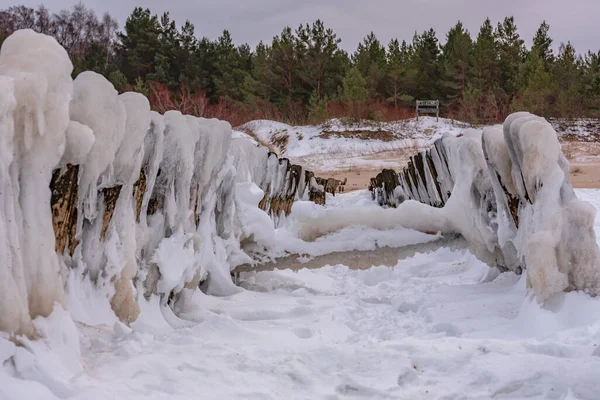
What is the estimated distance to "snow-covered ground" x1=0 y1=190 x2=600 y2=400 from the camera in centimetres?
204

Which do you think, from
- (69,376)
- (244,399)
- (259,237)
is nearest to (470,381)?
(244,399)

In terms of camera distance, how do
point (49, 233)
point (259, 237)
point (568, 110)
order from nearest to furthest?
point (49, 233)
point (259, 237)
point (568, 110)

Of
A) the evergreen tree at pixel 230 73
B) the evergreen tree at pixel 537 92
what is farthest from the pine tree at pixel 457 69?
the evergreen tree at pixel 230 73

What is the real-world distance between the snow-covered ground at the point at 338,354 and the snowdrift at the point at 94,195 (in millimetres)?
210

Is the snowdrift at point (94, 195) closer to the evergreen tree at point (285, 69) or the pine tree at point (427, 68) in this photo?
the evergreen tree at point (285, 69)

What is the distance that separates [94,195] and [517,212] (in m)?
2.81

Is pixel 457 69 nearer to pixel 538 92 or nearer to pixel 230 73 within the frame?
pixel 538 92

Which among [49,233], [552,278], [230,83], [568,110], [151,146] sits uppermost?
[230,83]

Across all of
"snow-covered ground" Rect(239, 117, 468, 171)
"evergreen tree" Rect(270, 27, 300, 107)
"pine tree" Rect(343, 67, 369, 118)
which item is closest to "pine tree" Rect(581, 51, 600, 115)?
"snow-covered ground" Rect(239, 117, 468, 171)

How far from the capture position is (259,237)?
496 centimetres

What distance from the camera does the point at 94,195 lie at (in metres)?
2.56

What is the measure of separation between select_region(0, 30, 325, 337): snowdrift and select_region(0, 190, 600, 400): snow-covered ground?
0.21 meters

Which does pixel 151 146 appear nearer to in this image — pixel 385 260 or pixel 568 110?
pixel 385 260

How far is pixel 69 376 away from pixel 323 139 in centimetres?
2816
